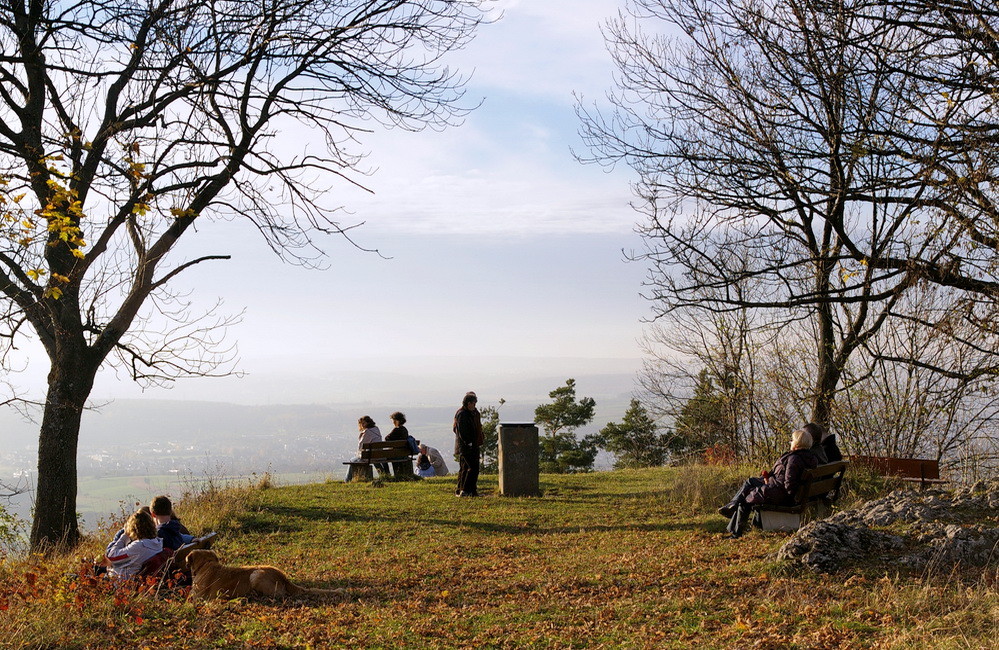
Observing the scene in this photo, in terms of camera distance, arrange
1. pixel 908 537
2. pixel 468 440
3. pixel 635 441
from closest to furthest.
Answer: pixel 908 537 < pixel 468 440 < pixel 635 441

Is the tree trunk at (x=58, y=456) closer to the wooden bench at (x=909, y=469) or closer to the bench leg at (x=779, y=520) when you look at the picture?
the bench leg at (x=779, y=520)

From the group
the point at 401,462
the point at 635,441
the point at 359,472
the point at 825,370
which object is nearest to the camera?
the point at 825,370

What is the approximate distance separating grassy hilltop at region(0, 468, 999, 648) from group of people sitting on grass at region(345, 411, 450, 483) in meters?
5.07

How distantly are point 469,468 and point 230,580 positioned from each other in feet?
23.1

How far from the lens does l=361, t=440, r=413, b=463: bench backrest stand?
16203mm

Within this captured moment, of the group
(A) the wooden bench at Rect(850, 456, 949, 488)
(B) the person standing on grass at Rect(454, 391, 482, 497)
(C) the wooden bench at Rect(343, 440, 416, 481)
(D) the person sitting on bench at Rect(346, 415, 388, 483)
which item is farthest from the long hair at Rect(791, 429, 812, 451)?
(D) the person sitting on bench at Rect(346, 415, 388, 483)

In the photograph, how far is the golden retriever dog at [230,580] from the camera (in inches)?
286

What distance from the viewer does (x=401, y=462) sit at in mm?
16938

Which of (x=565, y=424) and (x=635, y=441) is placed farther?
(x=565, y=424)

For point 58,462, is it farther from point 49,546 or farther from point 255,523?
point 255,523

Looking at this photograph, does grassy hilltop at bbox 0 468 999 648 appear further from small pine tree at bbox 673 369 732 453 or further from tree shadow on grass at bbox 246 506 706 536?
small pine tree at bbox 673 369 732 453

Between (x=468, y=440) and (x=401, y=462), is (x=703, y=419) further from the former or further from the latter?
(x=468, y=440)

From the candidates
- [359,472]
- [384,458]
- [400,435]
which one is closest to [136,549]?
[384,458]

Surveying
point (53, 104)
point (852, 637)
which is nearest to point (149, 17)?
point (53, 104)
